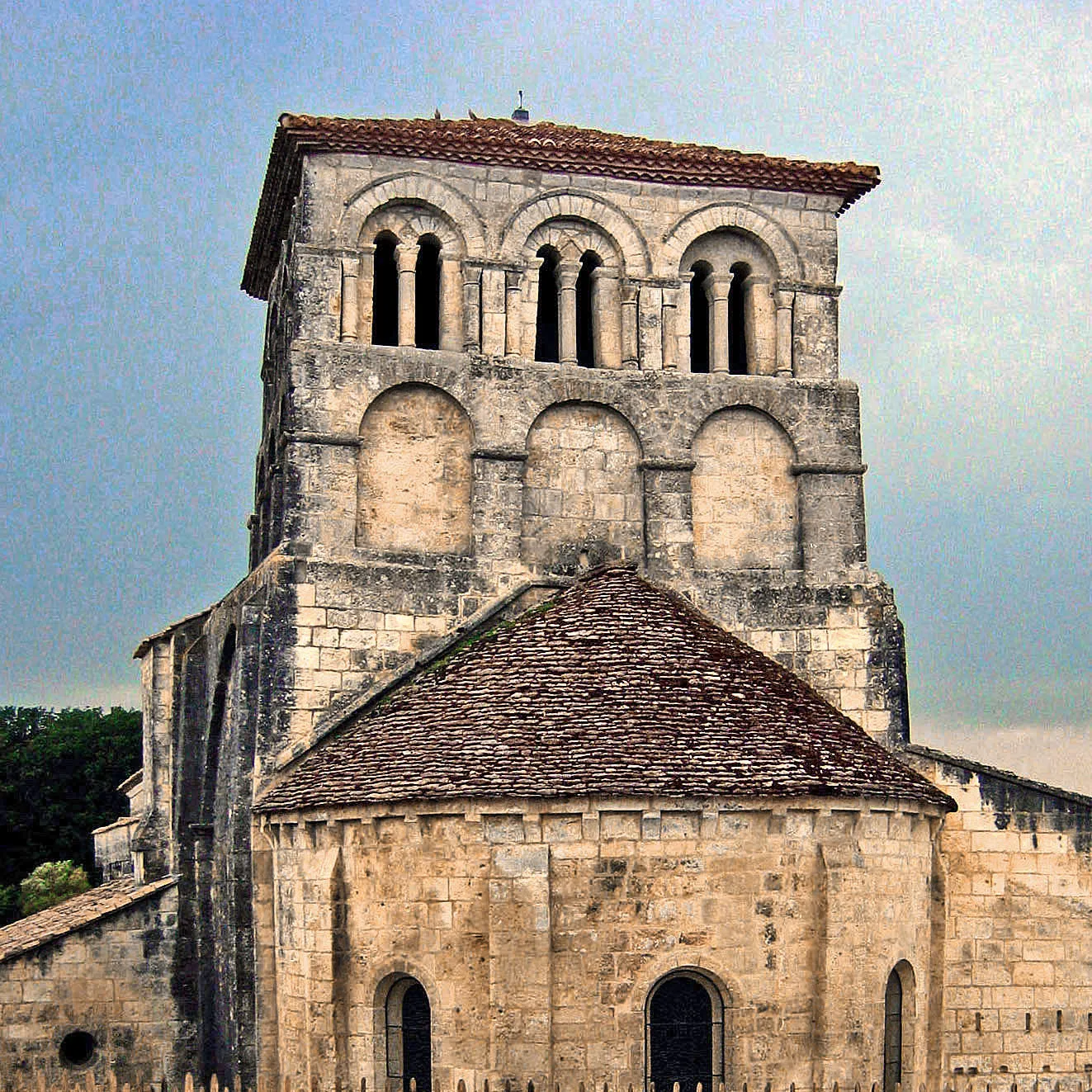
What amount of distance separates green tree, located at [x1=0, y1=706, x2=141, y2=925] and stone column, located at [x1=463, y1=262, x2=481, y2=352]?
101 ft

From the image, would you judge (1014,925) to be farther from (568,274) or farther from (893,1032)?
(568,274)

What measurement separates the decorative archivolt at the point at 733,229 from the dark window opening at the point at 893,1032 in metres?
10.1

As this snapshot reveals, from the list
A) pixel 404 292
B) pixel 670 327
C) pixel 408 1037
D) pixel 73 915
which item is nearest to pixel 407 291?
pixel 404 292

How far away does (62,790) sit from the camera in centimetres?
5244

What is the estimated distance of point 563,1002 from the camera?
731 inches

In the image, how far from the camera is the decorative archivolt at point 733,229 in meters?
24.8

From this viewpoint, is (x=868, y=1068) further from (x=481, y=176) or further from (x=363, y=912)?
(x=481, y=176)

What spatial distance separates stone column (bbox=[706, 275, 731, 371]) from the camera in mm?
24719

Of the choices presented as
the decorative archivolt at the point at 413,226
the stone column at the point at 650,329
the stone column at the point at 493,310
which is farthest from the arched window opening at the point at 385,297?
the stone column at the point at 650,329

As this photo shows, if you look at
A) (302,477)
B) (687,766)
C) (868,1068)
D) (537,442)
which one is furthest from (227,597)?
(868,1068)

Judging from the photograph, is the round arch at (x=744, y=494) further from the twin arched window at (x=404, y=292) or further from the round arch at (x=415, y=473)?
the twin arched window at (x=404, y=292)

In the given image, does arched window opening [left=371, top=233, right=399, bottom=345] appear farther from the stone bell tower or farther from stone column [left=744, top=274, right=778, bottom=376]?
stone column [left=744, top=274, right=778, bottom=376]

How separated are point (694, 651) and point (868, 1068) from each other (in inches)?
202

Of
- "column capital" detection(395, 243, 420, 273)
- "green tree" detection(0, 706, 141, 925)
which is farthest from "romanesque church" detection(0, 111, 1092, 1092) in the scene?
"green tree" detection(0, 706, 141, 925)
